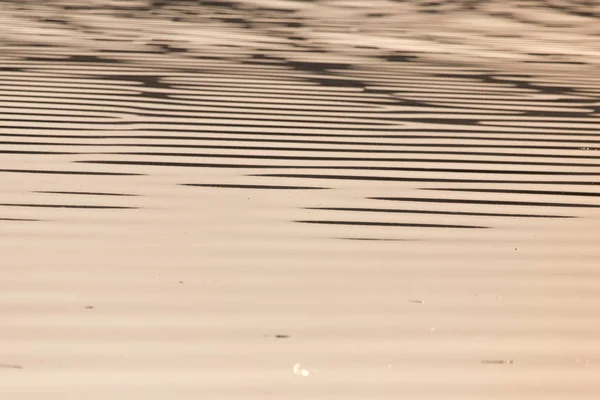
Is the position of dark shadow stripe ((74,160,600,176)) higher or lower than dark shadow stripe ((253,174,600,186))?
higher

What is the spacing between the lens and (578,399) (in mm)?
1897

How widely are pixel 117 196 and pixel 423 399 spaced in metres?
1.43

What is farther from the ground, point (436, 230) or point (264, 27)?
point (264, 27)

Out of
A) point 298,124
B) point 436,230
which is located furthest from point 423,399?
point 298,124

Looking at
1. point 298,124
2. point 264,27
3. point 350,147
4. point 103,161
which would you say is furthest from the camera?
point 264,27

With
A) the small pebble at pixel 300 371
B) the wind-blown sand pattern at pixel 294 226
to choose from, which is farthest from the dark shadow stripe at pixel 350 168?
the small pebble at pixel 300 371

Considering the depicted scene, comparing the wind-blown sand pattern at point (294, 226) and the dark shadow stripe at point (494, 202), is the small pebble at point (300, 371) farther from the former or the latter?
the dark shadow stripe at point (494, 202)

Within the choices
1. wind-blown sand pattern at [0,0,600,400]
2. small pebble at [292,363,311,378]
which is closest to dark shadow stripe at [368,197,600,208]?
wind-blown sand pattern at [0,0,600,400]

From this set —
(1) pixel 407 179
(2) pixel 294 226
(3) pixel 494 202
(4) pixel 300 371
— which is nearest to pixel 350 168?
(1) pixel 407 179

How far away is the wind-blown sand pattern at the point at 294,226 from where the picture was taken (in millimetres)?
1993

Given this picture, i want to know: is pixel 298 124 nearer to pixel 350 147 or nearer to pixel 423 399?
pixel 350 147

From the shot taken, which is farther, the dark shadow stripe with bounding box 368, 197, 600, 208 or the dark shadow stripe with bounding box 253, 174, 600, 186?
the dark shadow stripe with bounding box 253, 174, 600, 186

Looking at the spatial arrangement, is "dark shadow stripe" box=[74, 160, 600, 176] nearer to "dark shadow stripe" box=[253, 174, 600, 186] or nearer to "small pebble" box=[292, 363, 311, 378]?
"dark shadow stripe" box=[253, 174, 600, 186]

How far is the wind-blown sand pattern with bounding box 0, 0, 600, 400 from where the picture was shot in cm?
199
